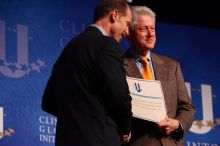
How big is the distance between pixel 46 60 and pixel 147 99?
1178mm

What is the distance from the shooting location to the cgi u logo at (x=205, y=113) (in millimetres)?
4262

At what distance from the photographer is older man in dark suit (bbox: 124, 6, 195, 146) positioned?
2.88m

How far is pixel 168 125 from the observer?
2.84 m

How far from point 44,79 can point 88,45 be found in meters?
1.43

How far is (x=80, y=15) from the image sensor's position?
13.4ft

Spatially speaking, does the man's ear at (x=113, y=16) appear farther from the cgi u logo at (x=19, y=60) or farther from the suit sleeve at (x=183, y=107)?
the cgi u logo at (x=19, y=60)

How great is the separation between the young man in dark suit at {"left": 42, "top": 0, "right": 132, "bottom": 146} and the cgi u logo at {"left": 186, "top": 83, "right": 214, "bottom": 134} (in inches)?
73.1

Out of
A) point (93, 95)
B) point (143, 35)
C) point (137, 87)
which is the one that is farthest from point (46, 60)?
point (93, 95)

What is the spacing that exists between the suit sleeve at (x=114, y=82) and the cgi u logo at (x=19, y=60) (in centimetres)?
140

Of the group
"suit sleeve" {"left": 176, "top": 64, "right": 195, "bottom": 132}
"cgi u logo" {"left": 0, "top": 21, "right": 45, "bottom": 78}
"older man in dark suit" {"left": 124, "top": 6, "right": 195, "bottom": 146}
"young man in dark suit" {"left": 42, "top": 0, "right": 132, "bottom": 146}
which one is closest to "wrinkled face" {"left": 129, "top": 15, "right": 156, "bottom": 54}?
"older man in dark suit" {"left": 124, "top": 6, "right": 195, "bottom": 146}

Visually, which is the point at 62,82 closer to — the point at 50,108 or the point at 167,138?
the point at 50,108

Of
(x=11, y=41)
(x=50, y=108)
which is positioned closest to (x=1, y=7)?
(x=11, y=41)

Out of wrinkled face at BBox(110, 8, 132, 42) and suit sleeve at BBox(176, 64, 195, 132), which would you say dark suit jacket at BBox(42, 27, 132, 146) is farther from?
suit sleeve at BBox(176, 64, 195, 132)

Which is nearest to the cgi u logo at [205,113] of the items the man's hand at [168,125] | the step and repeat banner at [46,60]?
the step and repeat banner at [46,60]
